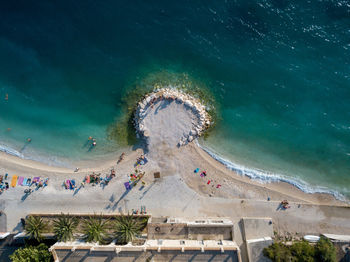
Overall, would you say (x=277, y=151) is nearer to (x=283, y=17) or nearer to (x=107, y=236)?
(x=283, y=17)

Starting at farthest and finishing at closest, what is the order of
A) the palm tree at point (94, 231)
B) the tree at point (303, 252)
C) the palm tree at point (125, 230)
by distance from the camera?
the palm tree at point (125, 230) → the palm tree at point (94, 231) → the tree at point (303, 252)

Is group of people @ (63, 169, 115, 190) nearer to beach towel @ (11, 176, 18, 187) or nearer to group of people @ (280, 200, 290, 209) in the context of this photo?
beach towel @ (11, 176, 18, 187)

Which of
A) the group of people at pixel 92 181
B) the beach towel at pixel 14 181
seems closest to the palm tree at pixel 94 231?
the group of people at pixel 92 181

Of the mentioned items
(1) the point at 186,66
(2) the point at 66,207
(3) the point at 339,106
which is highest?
(1) the point at 186,66

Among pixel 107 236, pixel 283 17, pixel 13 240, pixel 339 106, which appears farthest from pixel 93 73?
pixel 339 106

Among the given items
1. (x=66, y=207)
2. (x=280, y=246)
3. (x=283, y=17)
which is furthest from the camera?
(x=283, y=17)

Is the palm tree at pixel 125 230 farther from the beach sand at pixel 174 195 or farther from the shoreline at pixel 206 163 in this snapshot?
the shoreline at pixel 206 163

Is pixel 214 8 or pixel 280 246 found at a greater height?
pixel 214 8
